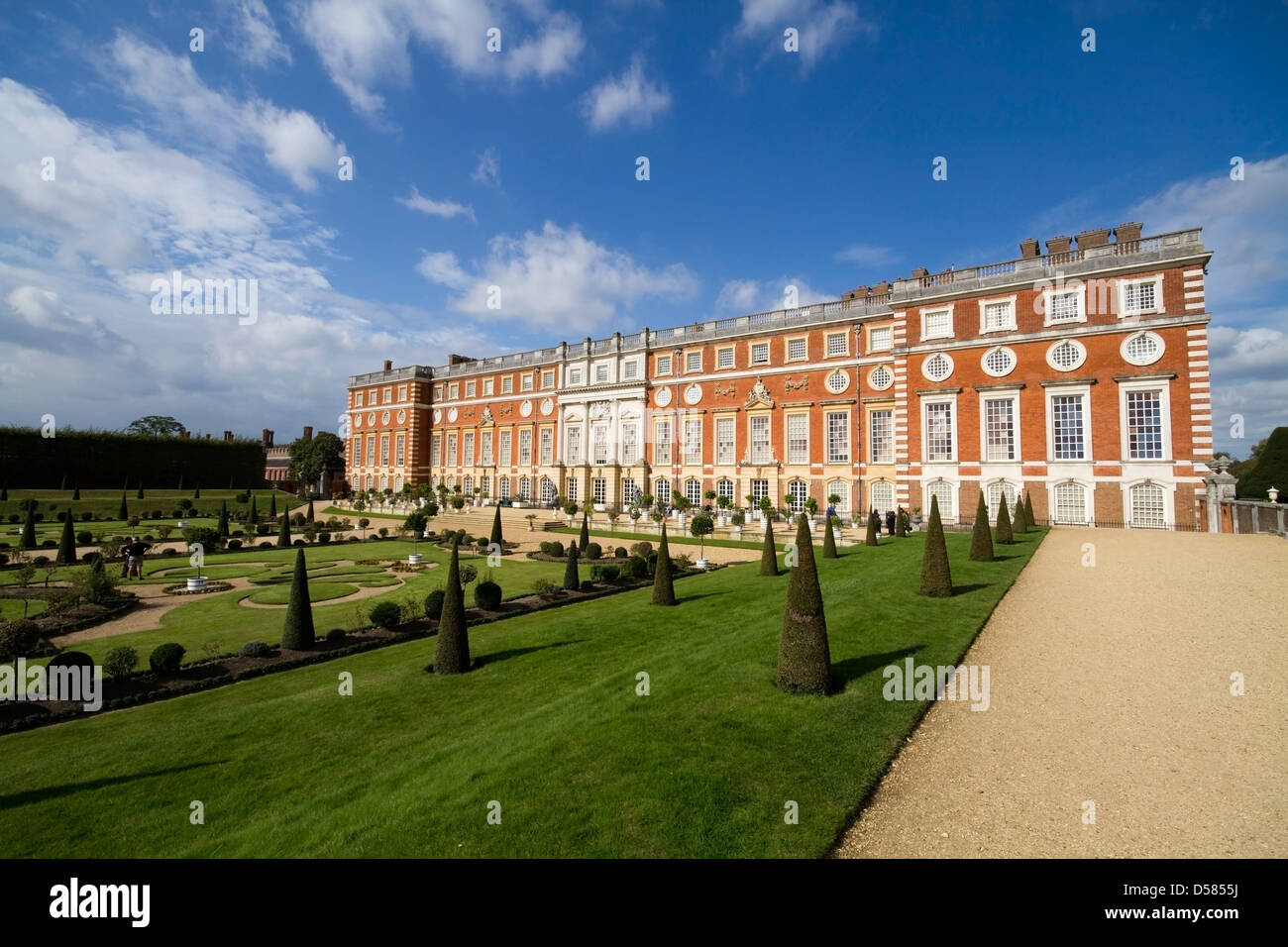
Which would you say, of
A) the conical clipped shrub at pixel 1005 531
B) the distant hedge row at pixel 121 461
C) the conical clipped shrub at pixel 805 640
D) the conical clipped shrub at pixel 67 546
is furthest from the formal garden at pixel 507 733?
the distant hedge row at pixel 121 461

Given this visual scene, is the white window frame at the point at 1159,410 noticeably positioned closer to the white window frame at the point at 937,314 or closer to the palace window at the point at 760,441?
the white window frame at the point at 937,314

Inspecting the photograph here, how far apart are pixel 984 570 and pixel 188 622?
797 inches

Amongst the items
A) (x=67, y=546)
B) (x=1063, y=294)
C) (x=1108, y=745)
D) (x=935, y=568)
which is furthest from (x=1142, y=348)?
(x=67, y=546)

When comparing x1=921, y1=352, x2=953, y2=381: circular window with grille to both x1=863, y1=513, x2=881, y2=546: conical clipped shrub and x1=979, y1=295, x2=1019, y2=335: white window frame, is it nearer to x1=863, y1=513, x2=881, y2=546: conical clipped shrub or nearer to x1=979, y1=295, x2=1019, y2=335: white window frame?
x1=979, y1=295, x2=1019, y2=335: white window frame

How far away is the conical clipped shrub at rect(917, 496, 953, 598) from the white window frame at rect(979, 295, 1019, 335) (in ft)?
70.1

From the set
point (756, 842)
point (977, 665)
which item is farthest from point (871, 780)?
point (977, 665)

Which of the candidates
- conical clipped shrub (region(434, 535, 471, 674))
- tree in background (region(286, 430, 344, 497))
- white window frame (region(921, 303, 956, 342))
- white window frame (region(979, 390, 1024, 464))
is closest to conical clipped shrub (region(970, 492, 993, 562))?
white window frame (region(979, 390, 1024, 464))

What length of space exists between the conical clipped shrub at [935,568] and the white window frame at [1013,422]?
19.5m

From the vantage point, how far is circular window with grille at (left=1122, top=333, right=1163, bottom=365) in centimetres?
2488

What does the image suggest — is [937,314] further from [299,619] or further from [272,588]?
[272,588]

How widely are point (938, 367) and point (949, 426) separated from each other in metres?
3.24

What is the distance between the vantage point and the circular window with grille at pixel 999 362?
92.7 ft
